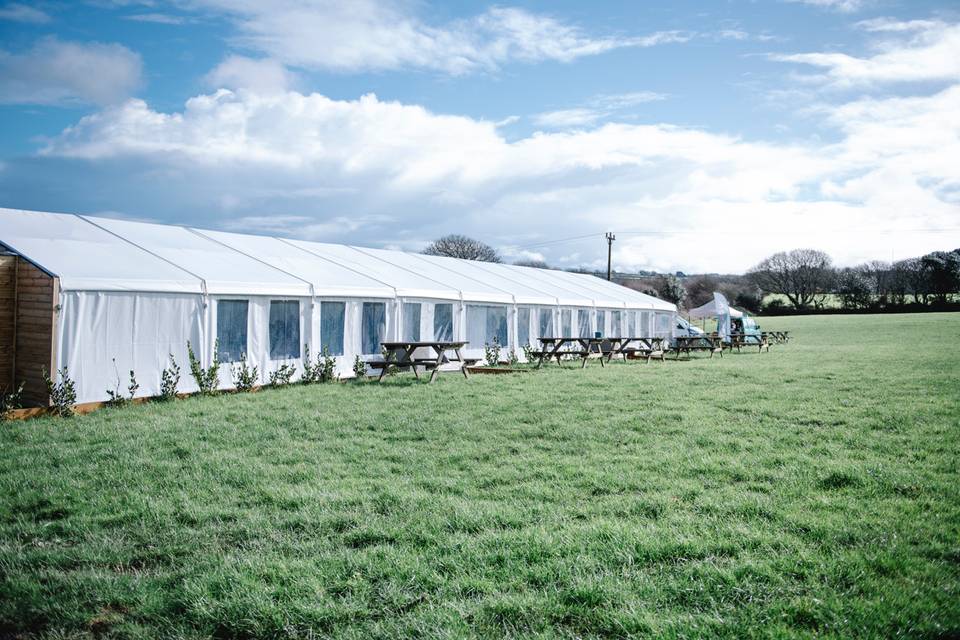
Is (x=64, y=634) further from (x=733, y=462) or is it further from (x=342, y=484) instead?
(x=733, y=462)

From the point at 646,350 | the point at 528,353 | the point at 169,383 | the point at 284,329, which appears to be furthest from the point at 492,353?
the point at 169,383

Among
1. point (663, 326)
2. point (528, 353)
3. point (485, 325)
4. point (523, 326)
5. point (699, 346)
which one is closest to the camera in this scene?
point (485, 325)

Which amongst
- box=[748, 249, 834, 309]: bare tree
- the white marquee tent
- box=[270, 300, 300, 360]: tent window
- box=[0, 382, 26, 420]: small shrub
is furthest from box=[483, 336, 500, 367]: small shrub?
box=[748, 249, 834, 309]: bare tree

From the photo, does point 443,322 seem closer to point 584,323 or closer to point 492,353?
point 492,353

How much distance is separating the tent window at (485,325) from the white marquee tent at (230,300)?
0.03 meters

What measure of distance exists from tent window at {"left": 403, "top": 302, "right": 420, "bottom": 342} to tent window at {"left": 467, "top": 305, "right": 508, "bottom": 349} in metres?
1.75

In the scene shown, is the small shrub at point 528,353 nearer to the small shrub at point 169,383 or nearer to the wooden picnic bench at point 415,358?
the wooden picnic bench at point 415,358

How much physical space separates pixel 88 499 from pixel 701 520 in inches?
168

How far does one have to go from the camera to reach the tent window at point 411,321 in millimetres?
14578

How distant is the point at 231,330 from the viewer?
1118 centimetres

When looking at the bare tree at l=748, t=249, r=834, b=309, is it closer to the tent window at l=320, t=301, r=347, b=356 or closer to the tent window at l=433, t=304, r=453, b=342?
the tent window at l=433, t=304, r=453, b=342

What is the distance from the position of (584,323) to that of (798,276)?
166ft

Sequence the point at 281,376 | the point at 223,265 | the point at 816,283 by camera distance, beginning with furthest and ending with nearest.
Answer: the point at 816,283 → the point at 223,265 → the point at 281,376

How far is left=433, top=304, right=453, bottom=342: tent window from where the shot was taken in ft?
50.8
